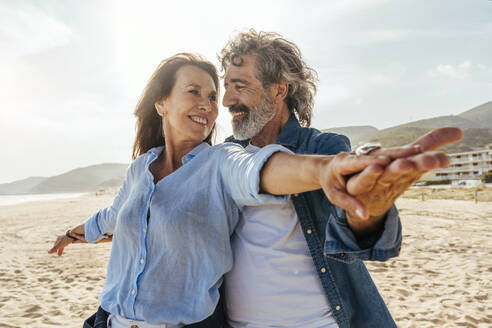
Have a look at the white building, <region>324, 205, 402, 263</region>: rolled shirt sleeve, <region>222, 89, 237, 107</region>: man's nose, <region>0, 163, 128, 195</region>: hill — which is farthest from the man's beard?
<region>0, 163, 128, 195</region>: hill

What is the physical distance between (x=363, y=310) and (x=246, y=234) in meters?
0.79

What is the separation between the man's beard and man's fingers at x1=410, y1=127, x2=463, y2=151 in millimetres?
1743

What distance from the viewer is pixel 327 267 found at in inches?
68.3

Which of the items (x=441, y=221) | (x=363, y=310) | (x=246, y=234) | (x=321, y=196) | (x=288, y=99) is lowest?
(x=441, y=221)

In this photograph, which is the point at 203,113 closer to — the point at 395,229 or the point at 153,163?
the point at 153,163

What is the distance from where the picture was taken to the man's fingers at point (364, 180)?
76 centimetres

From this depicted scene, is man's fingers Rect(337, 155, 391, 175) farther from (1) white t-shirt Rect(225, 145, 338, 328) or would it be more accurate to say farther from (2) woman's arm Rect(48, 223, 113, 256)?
(2) woman's arm Rect(48, 223, 113, 256)

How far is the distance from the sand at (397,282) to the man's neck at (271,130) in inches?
143

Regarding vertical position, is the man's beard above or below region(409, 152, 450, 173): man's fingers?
above

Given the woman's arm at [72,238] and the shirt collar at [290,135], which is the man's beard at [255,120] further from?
the woman's arm at [72,238]

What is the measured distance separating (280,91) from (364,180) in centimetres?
194

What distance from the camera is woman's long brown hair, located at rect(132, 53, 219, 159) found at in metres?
2.18

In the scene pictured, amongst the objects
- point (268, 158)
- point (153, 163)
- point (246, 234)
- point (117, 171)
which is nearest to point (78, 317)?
point (153, 163)

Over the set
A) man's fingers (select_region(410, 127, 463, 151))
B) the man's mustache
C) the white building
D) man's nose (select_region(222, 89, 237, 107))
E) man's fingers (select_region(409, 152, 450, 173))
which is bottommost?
the white building
